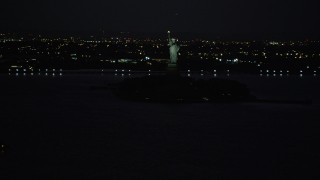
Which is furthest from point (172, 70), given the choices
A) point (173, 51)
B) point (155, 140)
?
point (155, 140)

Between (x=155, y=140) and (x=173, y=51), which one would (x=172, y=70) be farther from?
(x=155, y=140)

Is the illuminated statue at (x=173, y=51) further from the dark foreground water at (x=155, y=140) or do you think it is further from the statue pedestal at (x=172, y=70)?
the dark foreground water at (x=155, y=140)

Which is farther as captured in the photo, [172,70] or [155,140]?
[172,70]

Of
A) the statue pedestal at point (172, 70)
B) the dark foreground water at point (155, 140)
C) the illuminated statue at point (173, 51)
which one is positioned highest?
the illuminated statue at point (173, 51)

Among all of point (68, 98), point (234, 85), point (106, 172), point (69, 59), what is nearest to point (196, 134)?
point (106, 172)

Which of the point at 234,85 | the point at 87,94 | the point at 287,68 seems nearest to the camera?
the point at 234,85

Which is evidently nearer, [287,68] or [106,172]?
[106,172]

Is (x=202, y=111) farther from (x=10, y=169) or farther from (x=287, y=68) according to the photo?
(x=287, y=68)

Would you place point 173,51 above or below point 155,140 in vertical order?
above

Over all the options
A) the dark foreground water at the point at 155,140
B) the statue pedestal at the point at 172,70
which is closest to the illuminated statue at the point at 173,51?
the statue pedestal at the point at 172,70
